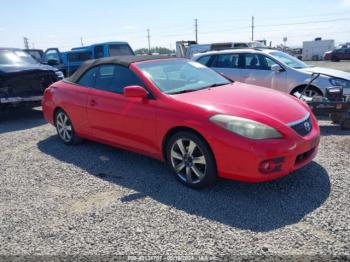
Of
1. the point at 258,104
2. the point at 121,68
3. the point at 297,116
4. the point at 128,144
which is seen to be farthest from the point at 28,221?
the point at 297,116

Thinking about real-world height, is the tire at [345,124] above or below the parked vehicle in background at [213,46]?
below

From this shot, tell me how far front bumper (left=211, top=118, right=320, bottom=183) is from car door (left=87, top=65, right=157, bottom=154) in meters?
1.04

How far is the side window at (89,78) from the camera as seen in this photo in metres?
5.20

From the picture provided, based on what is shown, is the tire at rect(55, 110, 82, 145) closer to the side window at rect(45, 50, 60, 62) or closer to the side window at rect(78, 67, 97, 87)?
the side window at rect(78, 67, 97, 87)

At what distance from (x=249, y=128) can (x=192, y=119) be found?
25.2 inches

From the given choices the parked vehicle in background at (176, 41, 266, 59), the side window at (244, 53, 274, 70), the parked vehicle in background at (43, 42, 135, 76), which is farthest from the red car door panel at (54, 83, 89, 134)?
the parked vehicle in background at (176, 41, 266, 59)

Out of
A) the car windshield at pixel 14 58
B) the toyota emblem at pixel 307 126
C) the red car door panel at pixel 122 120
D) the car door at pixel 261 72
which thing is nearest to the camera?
the toyota emblem at pixel 307 126

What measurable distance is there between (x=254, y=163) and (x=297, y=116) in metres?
0.88

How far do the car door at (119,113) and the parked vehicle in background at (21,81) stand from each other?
3895mm

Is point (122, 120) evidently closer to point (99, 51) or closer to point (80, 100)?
point (80, 100)

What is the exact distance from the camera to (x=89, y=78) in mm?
→ 5281

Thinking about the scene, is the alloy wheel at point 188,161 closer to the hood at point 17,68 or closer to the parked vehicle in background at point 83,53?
the hood at point 17,68

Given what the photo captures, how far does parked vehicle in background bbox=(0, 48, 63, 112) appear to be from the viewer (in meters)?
8.05

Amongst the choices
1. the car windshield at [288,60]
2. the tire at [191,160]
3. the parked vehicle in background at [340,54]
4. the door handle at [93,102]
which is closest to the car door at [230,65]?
the car windshield at [288,60]
